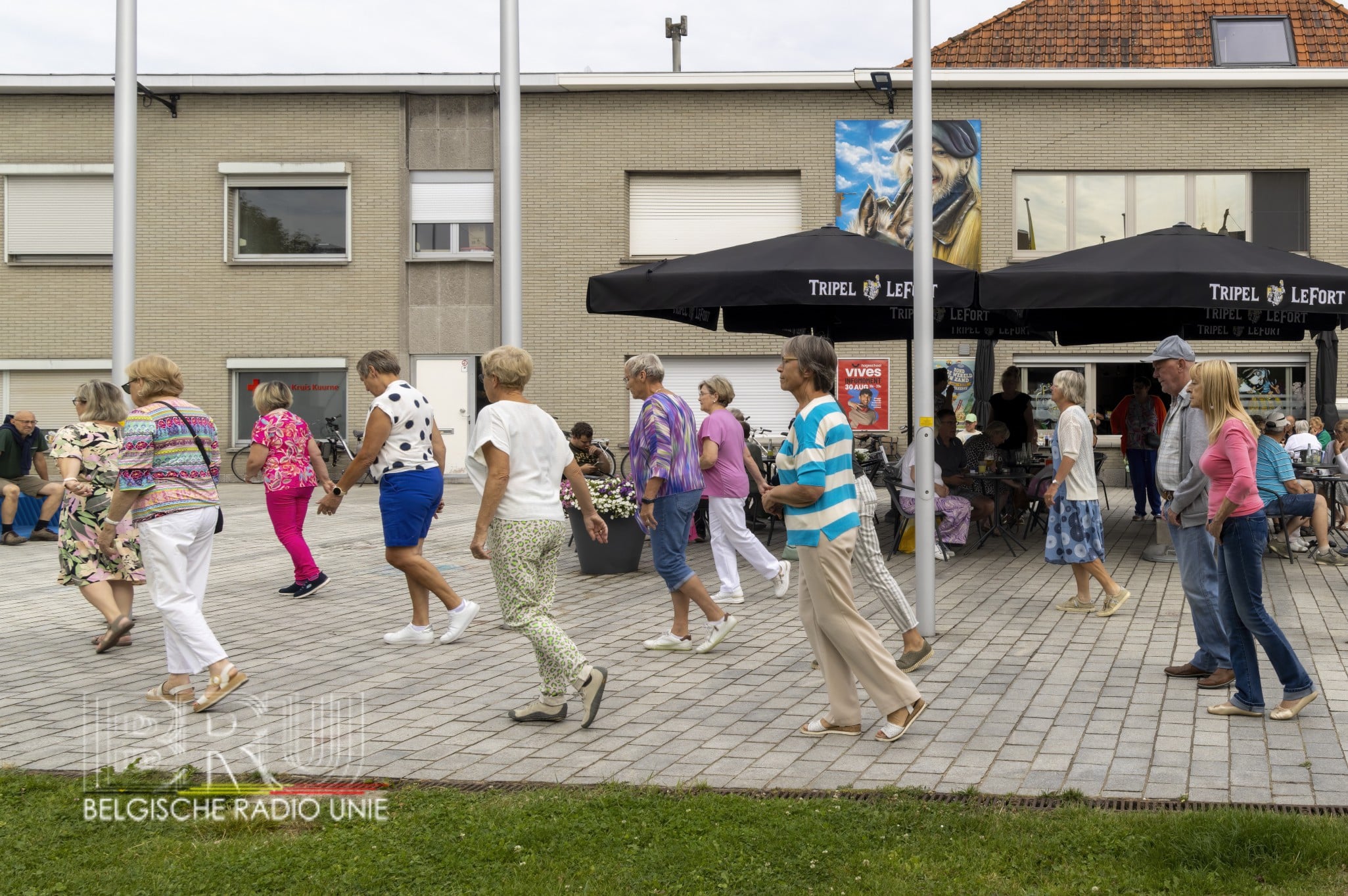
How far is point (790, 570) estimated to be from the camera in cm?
1125

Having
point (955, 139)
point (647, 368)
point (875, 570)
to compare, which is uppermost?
point (955, 139)

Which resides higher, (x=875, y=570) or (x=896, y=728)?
(x=875, y=570)

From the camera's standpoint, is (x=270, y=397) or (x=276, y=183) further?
(x=276, y=183)

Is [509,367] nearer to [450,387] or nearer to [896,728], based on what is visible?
[896,728]

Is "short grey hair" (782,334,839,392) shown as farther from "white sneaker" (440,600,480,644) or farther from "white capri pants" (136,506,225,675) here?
"white sneaker" (440,600,480,644)

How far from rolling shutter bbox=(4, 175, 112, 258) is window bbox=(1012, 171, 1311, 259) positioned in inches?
677

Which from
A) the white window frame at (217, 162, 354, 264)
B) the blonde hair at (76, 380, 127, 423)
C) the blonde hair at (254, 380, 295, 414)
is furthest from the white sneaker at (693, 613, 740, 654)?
the white window frame at (217, 162, 354, 264)

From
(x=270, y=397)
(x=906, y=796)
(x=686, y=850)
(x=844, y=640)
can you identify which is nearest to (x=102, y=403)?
(x=270, y=397)

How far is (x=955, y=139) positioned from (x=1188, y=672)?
18367 mm

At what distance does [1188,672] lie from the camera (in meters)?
6.72

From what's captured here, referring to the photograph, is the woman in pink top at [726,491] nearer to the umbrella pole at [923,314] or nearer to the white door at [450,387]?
the umbrella pole at [923,314]

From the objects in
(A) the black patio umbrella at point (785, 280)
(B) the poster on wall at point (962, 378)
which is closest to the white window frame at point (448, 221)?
(B) the poster on wall at point (962, 378)

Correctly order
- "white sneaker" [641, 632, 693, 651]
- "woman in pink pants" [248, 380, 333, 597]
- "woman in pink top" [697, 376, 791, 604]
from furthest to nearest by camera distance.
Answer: "woman in pink pants" [248, 380, 333, 597], "woman in pink top" [697, 376, 791, 604], "white sneaker" [641, 632, 693, 651]

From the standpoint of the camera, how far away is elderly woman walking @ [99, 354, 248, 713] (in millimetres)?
6035
